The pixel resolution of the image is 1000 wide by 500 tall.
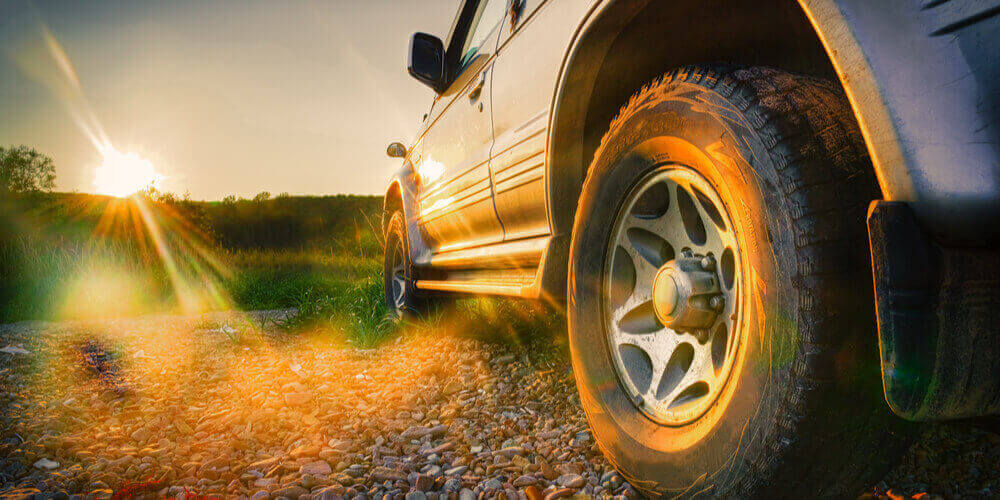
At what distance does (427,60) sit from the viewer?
3307 millimetres

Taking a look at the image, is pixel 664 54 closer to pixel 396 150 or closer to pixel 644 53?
pixel 644 53

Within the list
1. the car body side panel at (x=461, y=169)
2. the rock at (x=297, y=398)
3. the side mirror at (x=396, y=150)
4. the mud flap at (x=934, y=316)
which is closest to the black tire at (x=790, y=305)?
the mud flap at (x=934, y=316)

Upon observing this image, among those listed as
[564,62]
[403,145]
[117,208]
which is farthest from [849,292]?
[117,208]

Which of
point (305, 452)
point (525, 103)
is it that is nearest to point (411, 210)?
point (525, 103)

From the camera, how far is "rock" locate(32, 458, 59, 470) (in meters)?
1.69

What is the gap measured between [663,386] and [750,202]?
0.52 meters

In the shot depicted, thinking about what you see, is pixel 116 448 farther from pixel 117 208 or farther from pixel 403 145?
pixel 117 208

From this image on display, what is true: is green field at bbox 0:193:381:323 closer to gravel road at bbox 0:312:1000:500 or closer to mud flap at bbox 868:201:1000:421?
gravel road at bbox 0:312:1000:500

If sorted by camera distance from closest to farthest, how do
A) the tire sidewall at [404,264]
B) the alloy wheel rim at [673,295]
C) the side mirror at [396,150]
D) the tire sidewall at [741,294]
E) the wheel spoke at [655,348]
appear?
the tire sidewall at [741,294], the alloy wheel rim at [673,295], the wheel spoke at [655,348], the tire sidewall at [404,264], the side mirror at [396,150]

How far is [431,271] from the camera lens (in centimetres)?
366

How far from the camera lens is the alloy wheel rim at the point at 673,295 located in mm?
1119

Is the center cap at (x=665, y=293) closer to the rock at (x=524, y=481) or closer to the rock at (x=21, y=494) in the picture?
the rock at (x=524, y=481)

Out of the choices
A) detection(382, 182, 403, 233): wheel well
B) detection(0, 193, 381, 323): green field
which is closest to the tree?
detection(0, 193, 381, 323): green field

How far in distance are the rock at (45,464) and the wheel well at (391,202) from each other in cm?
276
